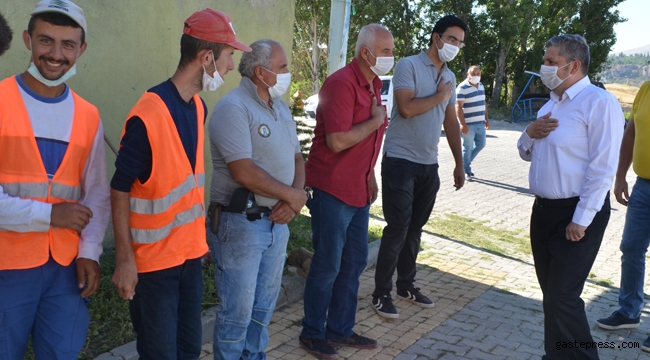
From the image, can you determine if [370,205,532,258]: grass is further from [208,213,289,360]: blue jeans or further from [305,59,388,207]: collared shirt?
[208,213,289,360]: blue jeans

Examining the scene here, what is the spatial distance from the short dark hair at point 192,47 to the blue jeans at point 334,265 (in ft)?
4.99

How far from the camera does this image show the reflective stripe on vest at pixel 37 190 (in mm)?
2465

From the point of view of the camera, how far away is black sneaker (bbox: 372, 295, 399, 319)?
514 centimetres

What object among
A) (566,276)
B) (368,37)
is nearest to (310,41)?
(368,37)

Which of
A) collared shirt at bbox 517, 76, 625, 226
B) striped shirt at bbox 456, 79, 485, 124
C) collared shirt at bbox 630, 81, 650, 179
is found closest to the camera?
collared shirt at bbox 517, 76, 625, 226

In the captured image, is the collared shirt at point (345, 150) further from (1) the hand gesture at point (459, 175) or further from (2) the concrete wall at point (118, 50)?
(2) the concrete wall at point (118, 50)

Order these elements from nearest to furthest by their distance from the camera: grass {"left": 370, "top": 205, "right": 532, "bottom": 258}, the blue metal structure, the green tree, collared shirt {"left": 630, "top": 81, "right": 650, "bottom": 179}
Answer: collared shirt {"left": 630, "top": 81, "right": 650, "bottom": 179}
grass {"left": 370, "top": 205, "right": 532, "bottom": 258}
the blue metal structure
the green tree

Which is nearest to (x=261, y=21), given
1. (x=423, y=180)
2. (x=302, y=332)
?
(x=423, y=180)

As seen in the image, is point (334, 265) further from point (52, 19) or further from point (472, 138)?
point (472, 138)

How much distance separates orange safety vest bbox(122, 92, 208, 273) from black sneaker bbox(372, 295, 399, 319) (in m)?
2.48

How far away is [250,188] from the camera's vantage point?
3420mm

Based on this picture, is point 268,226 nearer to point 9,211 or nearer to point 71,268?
point 71,268

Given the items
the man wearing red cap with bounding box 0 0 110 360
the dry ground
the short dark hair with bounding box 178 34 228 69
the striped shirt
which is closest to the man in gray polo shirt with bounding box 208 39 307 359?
the short dark hair with bounding box 178 34 228 69

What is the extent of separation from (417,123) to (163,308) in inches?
109
